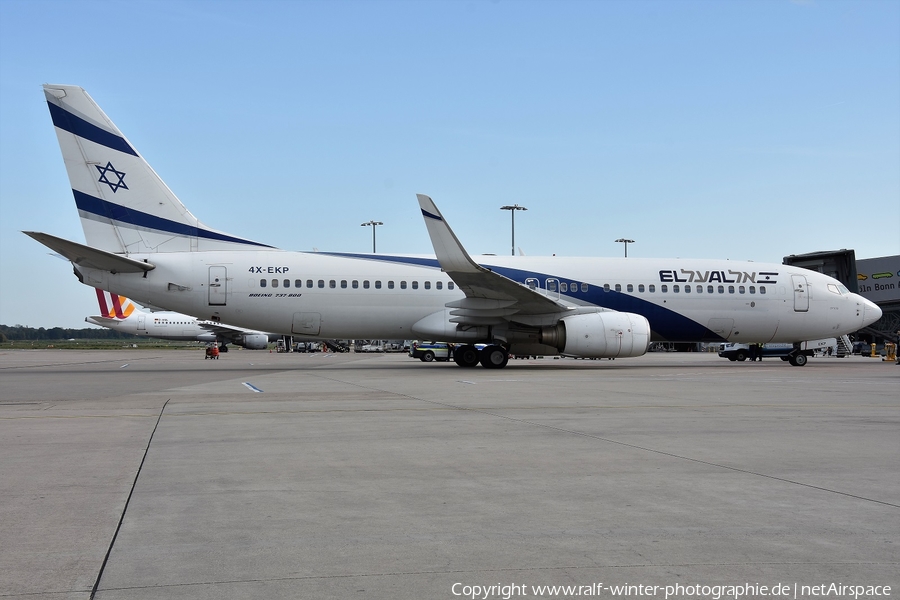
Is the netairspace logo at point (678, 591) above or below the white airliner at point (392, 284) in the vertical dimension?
below

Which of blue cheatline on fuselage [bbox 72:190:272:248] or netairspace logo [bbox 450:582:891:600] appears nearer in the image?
netairspace logo [bbox 450:582:891:600]

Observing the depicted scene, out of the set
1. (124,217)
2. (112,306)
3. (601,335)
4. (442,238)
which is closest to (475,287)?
(442,238)

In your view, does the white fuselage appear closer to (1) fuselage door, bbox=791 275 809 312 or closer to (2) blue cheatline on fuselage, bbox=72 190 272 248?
(1) fuselage door, bbox=791 275 809 312

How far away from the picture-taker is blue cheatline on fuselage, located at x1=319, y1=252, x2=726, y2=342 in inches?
958

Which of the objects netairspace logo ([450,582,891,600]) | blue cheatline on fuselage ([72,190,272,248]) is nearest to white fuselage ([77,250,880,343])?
blue cheatline on fuselage ([72,190,272,248])

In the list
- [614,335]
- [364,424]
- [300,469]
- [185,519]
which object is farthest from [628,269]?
[185,519]

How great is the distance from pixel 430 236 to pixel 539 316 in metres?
4.62

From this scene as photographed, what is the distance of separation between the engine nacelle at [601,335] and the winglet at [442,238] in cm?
345

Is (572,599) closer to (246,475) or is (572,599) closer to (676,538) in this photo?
(676,538)

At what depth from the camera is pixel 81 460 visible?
6.60 metres

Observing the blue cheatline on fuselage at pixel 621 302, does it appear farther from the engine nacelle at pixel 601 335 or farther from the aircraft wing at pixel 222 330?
the aircraft wing at pixel 222 330

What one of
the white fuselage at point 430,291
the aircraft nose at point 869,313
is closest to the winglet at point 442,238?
the white fuselage at point 430,291

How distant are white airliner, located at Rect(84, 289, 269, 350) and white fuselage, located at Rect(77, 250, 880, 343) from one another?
133 ft

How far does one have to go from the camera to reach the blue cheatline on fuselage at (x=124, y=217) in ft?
73.4
